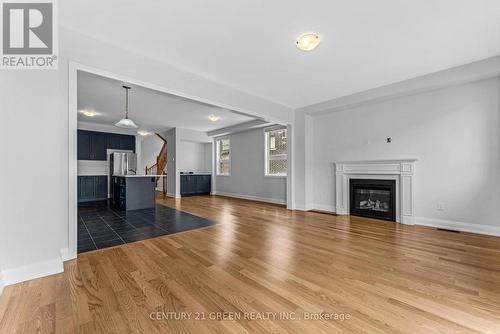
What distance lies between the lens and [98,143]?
7336 millimetres

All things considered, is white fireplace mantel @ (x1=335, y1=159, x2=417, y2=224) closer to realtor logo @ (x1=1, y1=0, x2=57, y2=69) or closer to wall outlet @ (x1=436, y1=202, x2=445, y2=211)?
wall outlet @ (x1=436, y1=202, x2=445, y2=211)

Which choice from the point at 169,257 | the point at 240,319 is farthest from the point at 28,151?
the point at 240,319

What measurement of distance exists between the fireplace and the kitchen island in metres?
5.00

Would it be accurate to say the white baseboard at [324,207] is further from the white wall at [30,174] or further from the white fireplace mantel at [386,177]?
the white wall at [30,174]

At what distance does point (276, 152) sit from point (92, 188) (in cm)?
619

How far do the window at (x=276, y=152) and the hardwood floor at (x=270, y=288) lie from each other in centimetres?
359

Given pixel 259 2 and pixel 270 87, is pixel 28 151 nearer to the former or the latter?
pixel 259 2

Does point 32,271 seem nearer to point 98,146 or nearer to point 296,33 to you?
point 296,33

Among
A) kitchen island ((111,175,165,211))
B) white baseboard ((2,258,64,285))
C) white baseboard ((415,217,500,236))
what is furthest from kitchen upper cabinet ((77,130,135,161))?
white baseboard ((415,217,500,236))

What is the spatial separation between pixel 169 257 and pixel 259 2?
2.86 m

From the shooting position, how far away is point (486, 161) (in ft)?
11.0

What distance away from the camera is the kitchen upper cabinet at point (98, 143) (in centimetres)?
701

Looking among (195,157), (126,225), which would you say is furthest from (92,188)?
(126,225)

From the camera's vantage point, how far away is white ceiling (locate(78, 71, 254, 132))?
4152mm
